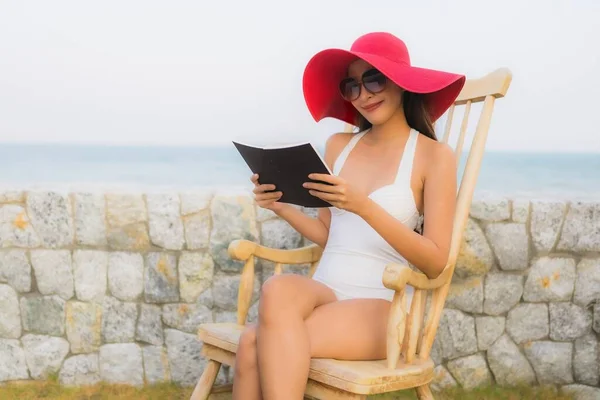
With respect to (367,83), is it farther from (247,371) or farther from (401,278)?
(247,371)

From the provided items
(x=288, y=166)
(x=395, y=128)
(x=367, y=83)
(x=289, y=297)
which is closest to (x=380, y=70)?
(x=367, y=83)

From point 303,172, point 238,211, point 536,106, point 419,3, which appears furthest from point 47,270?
point 536,106

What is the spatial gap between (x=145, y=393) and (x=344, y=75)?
1.48m

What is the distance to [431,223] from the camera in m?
1.69

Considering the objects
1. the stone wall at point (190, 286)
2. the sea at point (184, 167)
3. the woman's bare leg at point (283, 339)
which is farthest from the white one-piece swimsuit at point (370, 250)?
the sea at point (184, 167)

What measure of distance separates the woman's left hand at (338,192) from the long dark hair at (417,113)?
0.45 metres

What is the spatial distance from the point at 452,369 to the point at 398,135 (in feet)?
3.63

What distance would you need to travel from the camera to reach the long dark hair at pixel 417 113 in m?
1.91

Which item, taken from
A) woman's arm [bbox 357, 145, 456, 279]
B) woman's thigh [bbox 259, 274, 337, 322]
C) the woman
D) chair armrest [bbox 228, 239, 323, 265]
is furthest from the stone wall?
woman's thigh [bbox 259, 274, 337, 322]

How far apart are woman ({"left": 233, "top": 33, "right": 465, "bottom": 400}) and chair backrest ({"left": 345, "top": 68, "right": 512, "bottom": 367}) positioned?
0.26 ft

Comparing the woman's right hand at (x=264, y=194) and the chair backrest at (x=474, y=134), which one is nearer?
the woman's right hand at (x=264, y=194)

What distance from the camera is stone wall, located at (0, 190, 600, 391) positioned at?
2.50m

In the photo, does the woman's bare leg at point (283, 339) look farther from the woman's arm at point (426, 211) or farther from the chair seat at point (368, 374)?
the woman's arm at point (426, 211)

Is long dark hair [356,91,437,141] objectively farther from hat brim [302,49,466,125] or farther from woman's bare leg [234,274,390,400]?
woman's bare leg [234,274,390,400]
